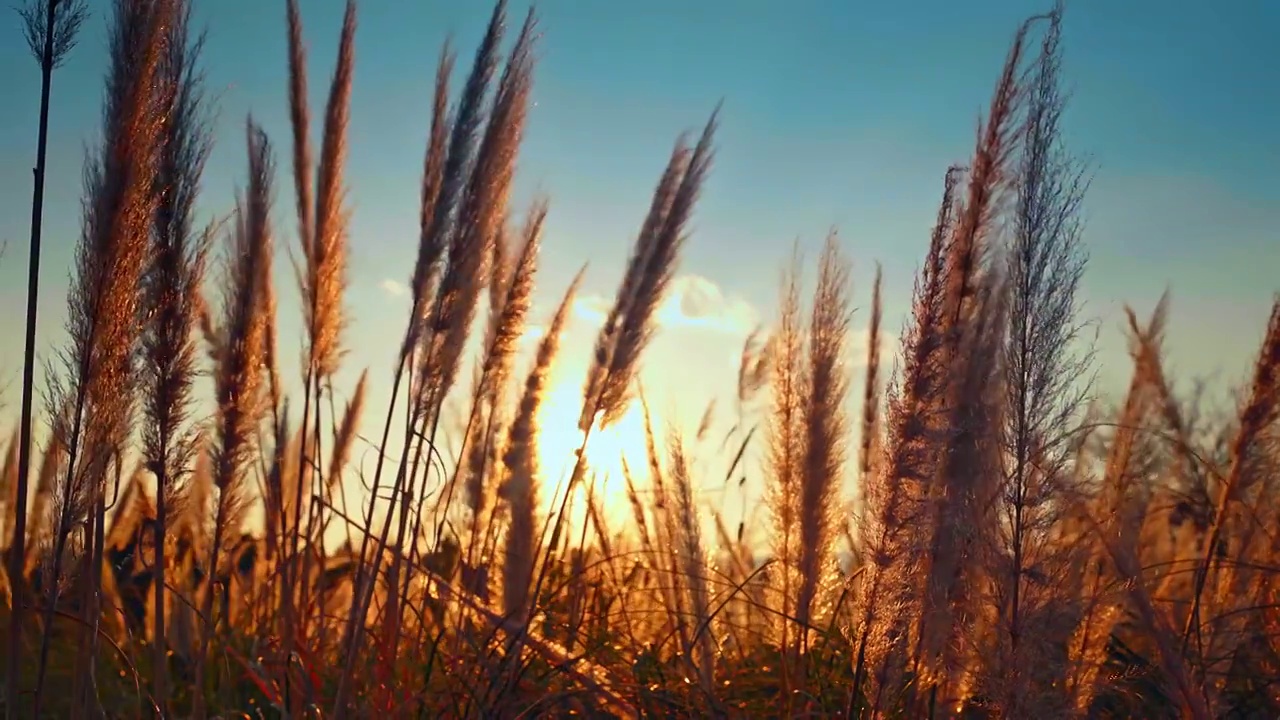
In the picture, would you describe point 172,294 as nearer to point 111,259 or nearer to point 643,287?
point 111,259

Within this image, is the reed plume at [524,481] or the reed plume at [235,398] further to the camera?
the reed plume at [524,481]

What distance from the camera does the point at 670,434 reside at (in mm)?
3434

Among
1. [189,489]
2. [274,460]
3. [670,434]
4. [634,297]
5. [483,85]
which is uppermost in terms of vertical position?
[483,85]

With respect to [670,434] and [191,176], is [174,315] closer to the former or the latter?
[191,176]

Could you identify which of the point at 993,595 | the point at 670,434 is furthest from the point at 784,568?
the point at 993,595

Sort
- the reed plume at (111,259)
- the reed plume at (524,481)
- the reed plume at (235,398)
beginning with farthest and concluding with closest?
the reed plume at (524,481)
the reed plume at (235,398)
the reed plume at (111,259)

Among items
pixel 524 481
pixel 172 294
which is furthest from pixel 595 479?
pixel 172 294

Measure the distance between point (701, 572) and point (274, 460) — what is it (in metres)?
1.42

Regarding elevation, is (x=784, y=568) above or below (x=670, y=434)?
below

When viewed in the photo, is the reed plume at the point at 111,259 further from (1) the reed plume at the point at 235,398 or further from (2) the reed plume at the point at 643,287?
(2) the reed plume at the point at 643,287

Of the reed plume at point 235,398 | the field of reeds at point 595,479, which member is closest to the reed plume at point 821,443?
the field of reeds at point 595,479

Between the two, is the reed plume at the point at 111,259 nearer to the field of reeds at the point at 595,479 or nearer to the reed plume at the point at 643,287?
the field of reeds at the point at 595,479

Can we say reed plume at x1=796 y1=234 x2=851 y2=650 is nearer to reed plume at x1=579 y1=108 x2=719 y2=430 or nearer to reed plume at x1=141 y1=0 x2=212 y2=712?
reed plume at x1=579 y1=108 x2=719 y2=430

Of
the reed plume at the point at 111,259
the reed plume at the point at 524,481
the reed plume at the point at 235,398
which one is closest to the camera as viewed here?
the reed plume at the point at 111,259
